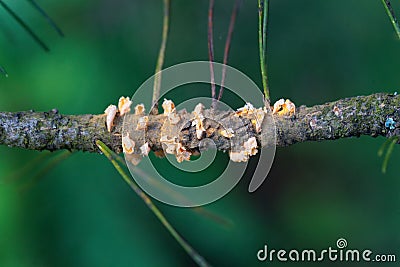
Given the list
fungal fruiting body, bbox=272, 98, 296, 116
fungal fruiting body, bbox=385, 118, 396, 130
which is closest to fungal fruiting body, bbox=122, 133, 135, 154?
fungal fruiting body, bbox=272, 98, 296, 116

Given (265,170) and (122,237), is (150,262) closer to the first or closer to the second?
(122,237)

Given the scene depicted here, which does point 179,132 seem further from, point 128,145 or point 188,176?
point 188,176

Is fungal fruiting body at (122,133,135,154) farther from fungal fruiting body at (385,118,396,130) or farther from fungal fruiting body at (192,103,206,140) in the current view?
fungal fruiting body at (385,118,396,130)

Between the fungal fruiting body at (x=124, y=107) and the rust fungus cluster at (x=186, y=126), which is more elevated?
the fungal fruiting body at (x=124, y=107)

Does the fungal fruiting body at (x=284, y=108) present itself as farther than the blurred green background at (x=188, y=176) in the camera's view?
No

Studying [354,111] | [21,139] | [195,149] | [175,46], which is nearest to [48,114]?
[21,139]

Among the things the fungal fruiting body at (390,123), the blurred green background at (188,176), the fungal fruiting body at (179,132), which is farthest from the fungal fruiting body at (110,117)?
the blurred green background at (188,176)

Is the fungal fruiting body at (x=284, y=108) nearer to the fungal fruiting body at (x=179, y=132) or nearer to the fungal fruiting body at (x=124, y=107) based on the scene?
the fungal fruiting body at (x=179, y=132)

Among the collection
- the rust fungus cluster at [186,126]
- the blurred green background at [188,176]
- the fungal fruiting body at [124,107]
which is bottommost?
the rust fungus cluster at [186,126]

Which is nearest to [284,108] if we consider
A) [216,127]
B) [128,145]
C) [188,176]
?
[216,127]
